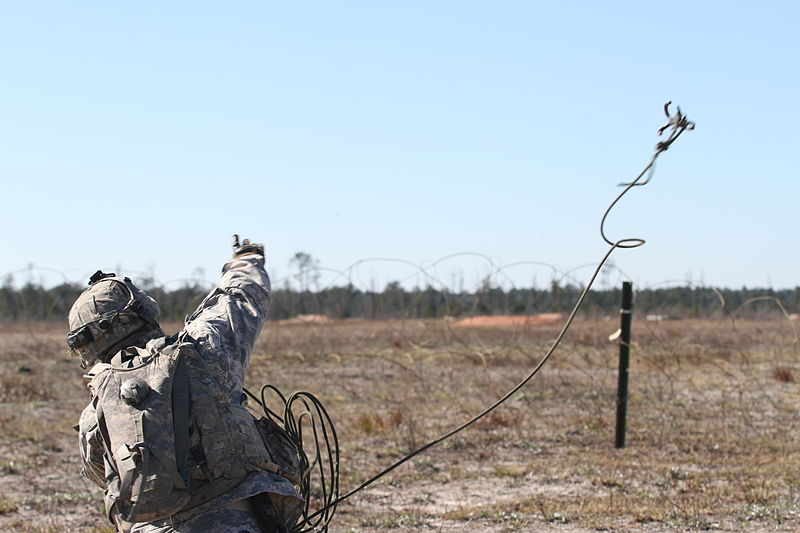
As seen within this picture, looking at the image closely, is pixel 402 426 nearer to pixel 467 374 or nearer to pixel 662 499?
pixel 662 499

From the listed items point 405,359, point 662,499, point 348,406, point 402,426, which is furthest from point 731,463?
point 405,359

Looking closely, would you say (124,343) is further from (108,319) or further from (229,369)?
(229,369)

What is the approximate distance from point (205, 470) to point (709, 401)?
913 cm

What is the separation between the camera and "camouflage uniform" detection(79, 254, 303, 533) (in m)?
2.95

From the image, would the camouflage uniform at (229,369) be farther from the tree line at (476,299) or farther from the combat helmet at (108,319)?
the tree line at (476,299)

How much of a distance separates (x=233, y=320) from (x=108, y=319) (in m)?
0.42

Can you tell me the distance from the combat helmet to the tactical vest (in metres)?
0.15

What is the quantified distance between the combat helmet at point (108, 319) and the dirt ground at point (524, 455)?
2.78 meters

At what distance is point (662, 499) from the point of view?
19.7 ft

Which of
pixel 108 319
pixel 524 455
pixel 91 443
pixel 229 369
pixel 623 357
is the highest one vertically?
pixel 108 319

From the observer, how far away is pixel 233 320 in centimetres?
323

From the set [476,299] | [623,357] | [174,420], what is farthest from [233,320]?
[476,299]

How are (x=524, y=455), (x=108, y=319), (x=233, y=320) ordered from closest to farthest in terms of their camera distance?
(x=108, y=319) < (x=233, y=320) < (x=524, y=455)

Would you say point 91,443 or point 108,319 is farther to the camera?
point 108,319
